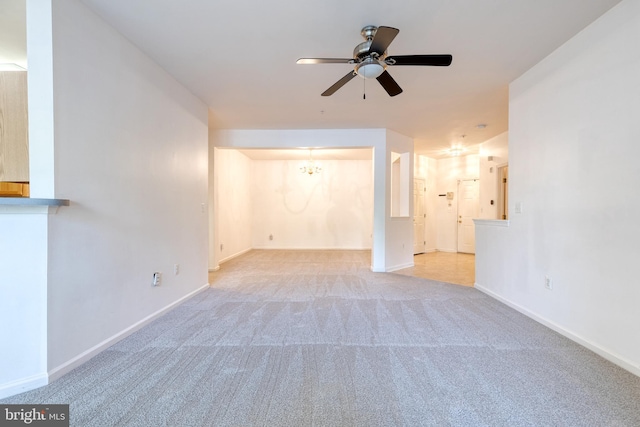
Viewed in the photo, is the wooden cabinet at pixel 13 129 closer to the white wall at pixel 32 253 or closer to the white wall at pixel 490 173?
the white wall at pixel 32 253

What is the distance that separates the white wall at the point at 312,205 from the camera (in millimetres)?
7680

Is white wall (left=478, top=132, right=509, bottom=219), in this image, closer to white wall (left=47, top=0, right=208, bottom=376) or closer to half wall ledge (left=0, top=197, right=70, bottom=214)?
white wall (left=47, top=0, right=208, bottom=376)

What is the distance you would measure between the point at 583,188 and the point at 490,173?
388 cm

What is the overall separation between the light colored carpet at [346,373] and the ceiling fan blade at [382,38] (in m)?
2.31

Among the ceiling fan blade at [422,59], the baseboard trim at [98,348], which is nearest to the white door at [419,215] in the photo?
the ceiling fan blade at [422,59]

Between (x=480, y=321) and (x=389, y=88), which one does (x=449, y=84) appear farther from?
(x=480, y=321)

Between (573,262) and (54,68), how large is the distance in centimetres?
431

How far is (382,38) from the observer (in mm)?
1815

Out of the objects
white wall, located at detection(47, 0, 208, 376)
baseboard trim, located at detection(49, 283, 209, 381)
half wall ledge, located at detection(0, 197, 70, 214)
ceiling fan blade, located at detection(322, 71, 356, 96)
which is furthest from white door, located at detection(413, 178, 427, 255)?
half wall ledge, located at detection(0, 197, 70, 214)

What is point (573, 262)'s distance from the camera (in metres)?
2.31

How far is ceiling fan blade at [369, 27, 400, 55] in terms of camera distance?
171 cm

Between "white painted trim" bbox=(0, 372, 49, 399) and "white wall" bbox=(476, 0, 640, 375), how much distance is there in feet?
13.0

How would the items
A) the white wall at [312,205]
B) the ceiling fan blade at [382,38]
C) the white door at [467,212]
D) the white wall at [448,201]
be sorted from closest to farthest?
the ceiling fan blade at [382,38] → the white door at [467,212] → the white wall at [448,201] → the white wall at [312,205]

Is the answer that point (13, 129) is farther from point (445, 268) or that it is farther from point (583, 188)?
point (445, 268)
